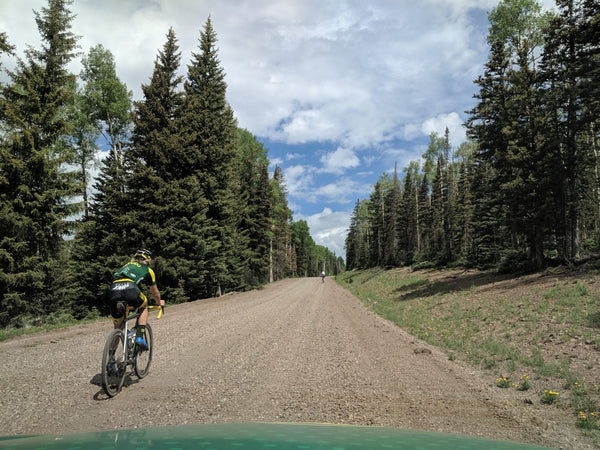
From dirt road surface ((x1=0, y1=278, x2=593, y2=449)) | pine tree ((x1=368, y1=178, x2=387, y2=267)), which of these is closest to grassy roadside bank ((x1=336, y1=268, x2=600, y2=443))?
dirt road surface ((x1=0, y1=278, x2=593, y2=449))

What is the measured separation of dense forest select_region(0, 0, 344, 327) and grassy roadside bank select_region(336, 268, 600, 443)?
1208cm

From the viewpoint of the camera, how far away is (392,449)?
10.1 feet

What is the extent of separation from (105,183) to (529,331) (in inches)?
823

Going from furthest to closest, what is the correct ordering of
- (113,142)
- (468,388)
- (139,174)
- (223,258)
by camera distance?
1. (113,142)
2. (223,258)
3. (139,174)
4. (468,388)

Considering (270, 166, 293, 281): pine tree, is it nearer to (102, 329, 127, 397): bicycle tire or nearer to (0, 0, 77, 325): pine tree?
(0, 0, 77, 325): pine tree

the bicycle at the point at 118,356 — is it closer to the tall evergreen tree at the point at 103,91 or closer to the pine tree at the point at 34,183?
the pine tree at the point at 34,183

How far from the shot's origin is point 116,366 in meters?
5.50

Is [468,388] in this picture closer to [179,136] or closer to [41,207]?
[41,207]

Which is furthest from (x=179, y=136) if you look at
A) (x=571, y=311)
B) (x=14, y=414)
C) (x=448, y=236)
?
(x=448, y=236)

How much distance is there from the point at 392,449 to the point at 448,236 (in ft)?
112

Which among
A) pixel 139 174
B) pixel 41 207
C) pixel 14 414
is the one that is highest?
pixel 139 174

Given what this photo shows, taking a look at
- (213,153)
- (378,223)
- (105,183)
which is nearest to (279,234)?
(378,223)

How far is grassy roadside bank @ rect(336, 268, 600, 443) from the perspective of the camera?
616 cm

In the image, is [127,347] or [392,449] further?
[127,347]
